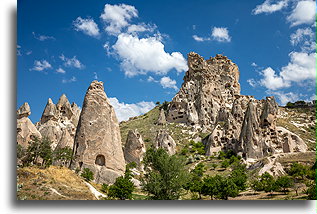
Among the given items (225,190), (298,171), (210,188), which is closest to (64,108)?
(210,188)

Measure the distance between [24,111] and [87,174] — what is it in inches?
584

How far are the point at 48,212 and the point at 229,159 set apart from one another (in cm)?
3073

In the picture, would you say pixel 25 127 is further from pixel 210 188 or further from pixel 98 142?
pixel 210 188

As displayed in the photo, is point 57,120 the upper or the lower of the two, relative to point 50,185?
upper

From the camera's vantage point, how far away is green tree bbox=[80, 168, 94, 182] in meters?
20.4

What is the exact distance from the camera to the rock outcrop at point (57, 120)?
132 feet

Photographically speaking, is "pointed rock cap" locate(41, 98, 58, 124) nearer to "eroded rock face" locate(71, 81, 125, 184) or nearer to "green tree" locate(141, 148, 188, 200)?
"eroded rock face" locate(71, 81, 125, 184)

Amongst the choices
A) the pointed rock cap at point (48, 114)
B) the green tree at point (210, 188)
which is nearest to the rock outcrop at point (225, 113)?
the green tree at point (210, 188)

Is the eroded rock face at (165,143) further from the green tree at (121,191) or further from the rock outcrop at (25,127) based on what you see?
the green tree at (121,191)

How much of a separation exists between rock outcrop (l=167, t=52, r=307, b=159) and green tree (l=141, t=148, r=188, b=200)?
2324 cm

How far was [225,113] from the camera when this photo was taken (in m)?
54.3

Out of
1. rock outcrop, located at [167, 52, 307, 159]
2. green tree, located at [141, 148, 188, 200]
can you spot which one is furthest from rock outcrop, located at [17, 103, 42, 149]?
rock outcrop, located at [167, 52, 307, 159]

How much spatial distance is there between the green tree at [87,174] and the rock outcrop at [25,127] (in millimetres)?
11523

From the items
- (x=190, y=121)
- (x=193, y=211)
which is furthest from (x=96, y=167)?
(x=190, y=121)
